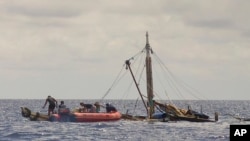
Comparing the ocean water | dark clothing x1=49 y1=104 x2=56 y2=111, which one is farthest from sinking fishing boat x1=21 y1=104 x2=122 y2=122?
the ocean water

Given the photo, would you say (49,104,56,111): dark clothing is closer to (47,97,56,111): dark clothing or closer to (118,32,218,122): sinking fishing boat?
(47,97,56,111): dark clothing

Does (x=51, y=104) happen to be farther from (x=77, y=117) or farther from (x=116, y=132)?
(x=116, y=132)

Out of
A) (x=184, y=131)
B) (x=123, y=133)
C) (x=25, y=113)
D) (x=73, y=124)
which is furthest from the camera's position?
(x=25, y=113)

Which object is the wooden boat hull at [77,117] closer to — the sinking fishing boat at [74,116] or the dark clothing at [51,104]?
the sinking fishing boat at [74,116]

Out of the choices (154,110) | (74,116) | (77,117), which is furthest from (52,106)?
(154,110)

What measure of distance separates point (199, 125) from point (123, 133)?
46.3 ft

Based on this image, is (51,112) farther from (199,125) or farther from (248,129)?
(248,129)

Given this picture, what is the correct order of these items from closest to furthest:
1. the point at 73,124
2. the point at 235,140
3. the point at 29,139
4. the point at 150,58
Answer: the point at 235,140 → the point at 29,139 → the point at 73,124 → the point at 150,58

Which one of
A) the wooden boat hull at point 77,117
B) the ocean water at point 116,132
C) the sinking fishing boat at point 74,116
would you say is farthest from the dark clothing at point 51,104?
the ocean water at point 116,132

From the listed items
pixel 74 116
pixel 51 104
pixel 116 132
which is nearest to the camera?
pixel 116 132

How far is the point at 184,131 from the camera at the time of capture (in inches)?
2263

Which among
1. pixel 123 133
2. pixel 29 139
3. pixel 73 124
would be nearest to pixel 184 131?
pixel 123 133

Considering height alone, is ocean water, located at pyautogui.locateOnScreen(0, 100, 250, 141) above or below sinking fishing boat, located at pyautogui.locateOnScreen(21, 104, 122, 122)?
below

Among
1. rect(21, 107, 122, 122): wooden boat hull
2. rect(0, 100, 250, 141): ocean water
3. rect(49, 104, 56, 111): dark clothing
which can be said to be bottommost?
rect(0, 100, 250, 141): ocean water
